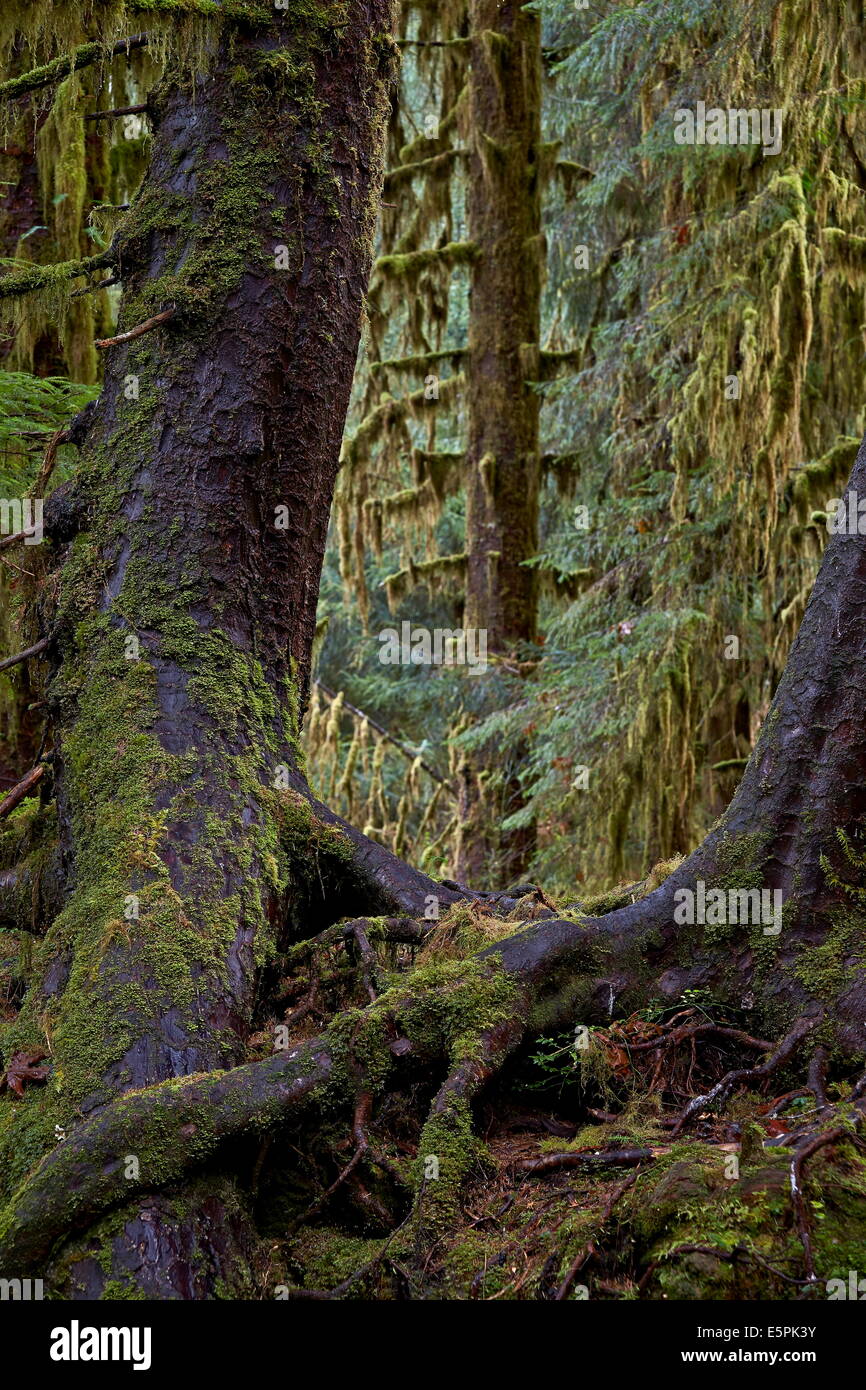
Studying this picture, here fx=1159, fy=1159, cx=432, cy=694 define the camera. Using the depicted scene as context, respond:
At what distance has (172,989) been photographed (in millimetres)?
3154

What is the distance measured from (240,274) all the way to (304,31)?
0.92 metres

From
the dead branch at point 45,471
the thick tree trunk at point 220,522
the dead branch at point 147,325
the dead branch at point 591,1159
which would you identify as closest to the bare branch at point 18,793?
the thick tree trunk at point 220,522

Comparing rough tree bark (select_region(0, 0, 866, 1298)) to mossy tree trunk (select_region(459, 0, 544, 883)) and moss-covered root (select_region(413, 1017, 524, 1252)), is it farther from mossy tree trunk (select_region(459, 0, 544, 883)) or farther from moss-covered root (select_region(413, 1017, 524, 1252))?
mossy tree trunk (select_region(459, 0, 544, 883))

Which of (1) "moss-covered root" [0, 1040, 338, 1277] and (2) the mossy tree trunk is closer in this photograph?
(1) "moss-covered root" [0, 1040, 338, 1277]

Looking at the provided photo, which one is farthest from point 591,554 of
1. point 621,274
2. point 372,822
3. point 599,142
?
point 599,142

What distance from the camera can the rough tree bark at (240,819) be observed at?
2869 millimetres

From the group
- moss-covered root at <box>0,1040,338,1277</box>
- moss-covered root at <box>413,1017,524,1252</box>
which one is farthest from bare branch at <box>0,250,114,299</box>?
moss-covered root at <box>413,1017,524,1252</box>

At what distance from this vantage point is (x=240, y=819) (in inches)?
143

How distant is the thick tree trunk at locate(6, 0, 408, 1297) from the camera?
135 inches

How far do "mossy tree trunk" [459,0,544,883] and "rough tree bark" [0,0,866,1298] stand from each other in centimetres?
635

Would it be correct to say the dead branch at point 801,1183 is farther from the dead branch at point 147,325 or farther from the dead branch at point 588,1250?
the dead branch at point 147,325

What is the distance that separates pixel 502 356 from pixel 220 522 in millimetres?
7360
